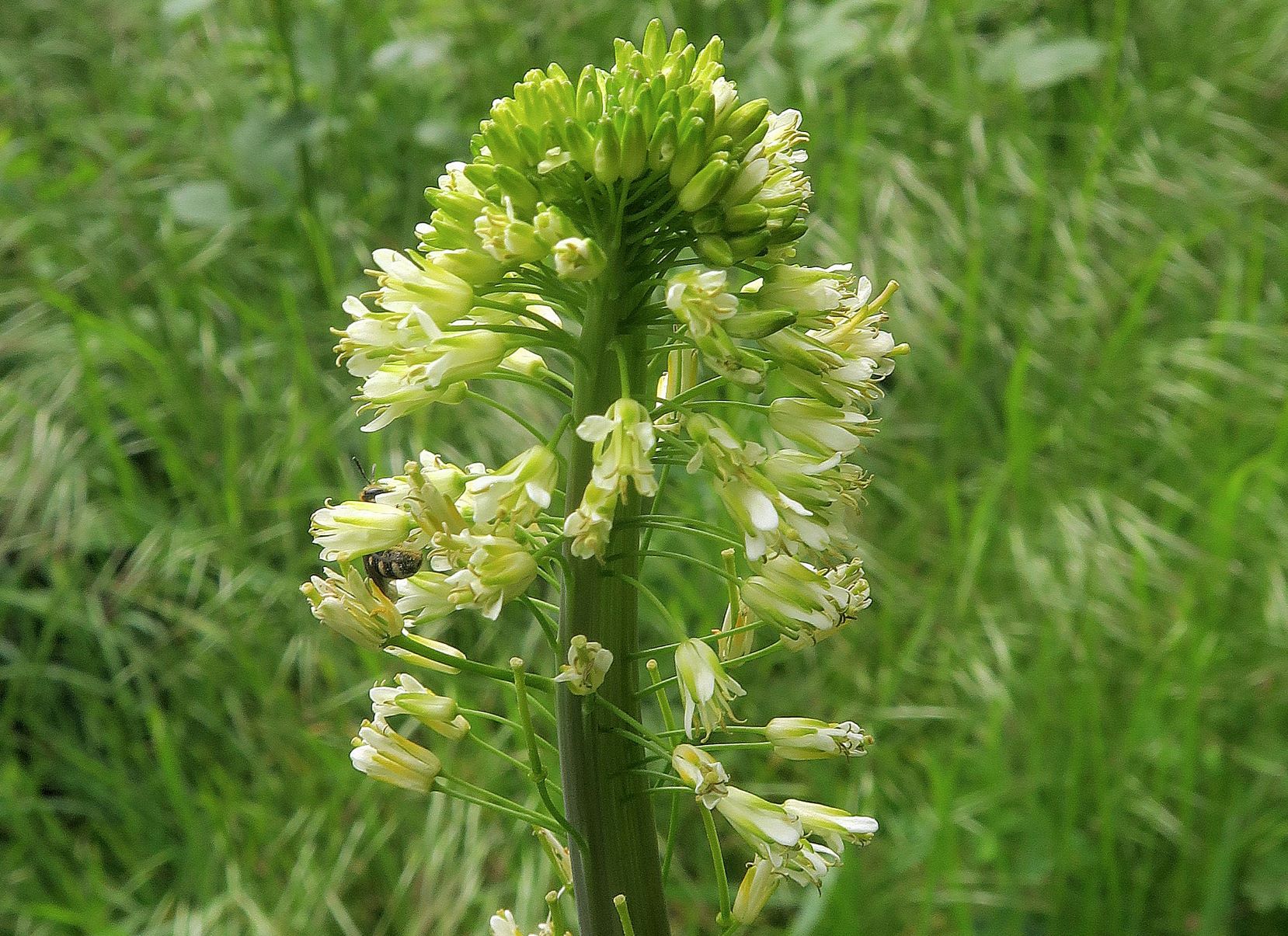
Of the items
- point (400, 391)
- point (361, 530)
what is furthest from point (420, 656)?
point (400, 391)

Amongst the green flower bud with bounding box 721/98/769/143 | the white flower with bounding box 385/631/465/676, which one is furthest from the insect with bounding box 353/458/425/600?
the green flower bud with bounding box 721/98/769/143

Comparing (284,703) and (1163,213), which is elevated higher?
(1163,213)

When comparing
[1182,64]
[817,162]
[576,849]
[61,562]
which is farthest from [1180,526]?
[61,562]

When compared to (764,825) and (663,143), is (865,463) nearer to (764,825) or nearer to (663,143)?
(764,825)

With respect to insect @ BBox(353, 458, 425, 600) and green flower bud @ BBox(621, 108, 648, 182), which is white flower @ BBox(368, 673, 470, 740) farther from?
green flower bud @ BBox(621, 108, 648, 182)

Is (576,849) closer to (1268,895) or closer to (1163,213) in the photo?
(1268,895)

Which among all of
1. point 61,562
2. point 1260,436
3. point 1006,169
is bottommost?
point 1260,436

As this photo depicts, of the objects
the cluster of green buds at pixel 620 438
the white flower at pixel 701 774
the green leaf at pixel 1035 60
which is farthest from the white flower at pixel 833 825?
Result: the green leaf at pixel 1035 60
